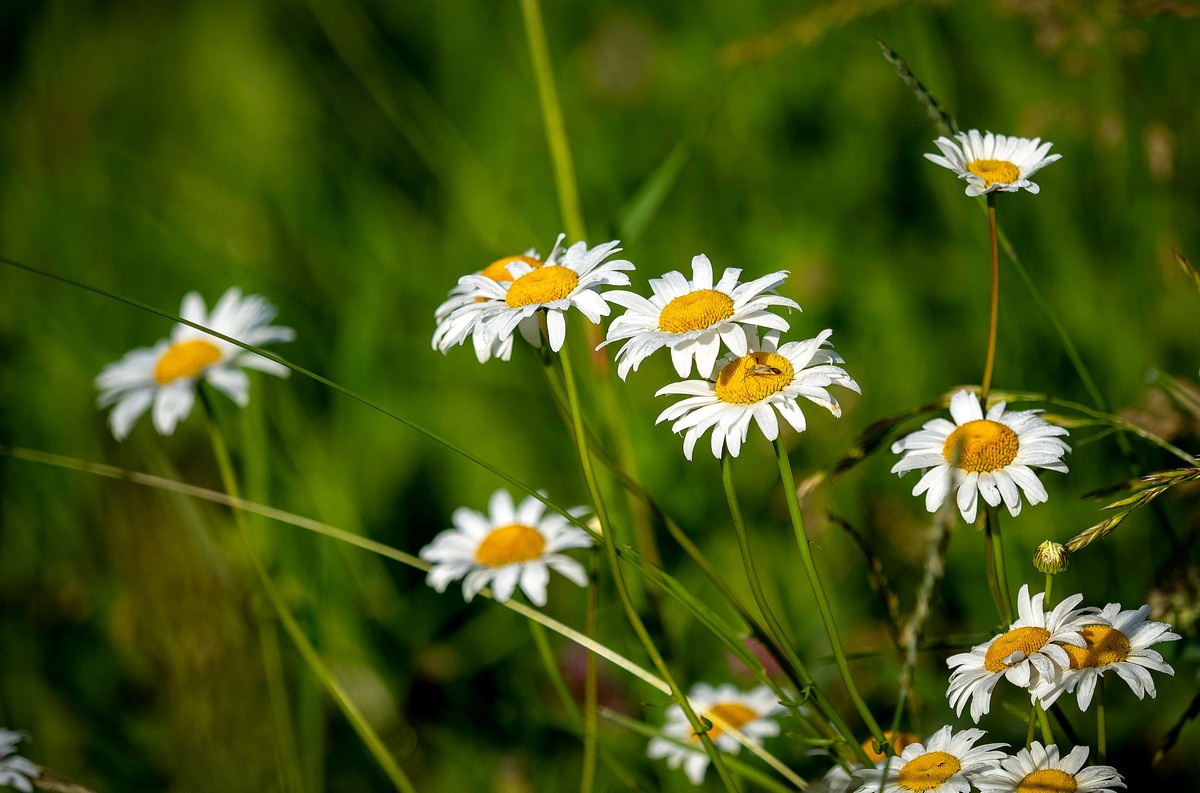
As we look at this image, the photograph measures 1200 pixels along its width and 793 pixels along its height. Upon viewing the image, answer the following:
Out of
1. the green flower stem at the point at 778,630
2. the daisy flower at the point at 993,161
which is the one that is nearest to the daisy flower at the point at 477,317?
the green flower stem at the point at 778,630

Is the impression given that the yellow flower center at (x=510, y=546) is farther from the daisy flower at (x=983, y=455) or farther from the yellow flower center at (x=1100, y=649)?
the yellow flower center at (x=1100, y=649)

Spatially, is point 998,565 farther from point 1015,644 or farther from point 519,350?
point 519,350

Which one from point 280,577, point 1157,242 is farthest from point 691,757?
point 1157,242

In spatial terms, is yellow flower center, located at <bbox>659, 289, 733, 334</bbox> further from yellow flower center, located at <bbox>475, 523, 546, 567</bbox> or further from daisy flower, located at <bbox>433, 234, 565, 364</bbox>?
yellow flower center, located at <bbox>475, 523, 546, 567</bbox>

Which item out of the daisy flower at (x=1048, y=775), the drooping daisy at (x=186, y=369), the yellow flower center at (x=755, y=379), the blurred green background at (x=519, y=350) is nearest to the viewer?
the daisy flower at (x=1048, y=775)

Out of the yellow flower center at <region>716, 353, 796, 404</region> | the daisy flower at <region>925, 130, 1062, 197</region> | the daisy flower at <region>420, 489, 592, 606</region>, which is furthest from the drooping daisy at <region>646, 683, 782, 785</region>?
the daisy flower at <region>925, 130, 1062, 197</region>

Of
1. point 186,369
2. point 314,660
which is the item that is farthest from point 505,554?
point 186,369
